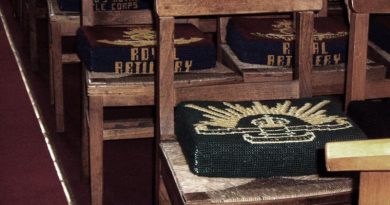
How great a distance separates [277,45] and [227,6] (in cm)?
51

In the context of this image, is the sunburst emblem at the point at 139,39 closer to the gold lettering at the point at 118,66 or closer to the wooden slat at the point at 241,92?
the gold lettering at the point at 118,66

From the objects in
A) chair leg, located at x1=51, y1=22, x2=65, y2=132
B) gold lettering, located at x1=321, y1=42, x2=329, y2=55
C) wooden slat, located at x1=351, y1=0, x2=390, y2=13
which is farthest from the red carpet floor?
wooden slat, located at x1=351, y1=0, x2=390, y2=13

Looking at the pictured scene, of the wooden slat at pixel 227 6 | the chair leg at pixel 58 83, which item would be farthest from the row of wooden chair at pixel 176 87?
the chair leg at pixel 58 83

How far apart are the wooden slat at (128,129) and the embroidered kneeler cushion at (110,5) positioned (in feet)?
2.07

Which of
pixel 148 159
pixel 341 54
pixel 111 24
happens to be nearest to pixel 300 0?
pixel 341 54

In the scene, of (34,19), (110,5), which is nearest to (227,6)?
(110,5)

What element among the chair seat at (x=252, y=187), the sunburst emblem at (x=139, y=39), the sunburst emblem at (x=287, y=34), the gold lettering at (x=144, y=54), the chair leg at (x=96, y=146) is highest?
the sunburst emblem at (x=287, y=34)

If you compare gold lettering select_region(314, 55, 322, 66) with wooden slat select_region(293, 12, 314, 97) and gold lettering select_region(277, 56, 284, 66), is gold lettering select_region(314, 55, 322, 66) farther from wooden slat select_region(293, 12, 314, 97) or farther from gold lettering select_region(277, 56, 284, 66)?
wooden slat select_region(293, 12, 314, 97)

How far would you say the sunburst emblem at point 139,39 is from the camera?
2.37 metres

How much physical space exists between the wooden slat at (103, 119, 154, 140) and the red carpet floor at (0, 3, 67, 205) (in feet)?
1.02

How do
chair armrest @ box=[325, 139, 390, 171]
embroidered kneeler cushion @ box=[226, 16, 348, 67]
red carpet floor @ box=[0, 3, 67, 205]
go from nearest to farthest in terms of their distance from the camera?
chair armrest @ box=[325, 139, 390, 171] → embroidered kneeler cushion @ box=[226, 16, 348, 67] → red carpet floor @ box=[0, 3, 67, 205]

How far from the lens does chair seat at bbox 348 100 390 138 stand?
71.2 inches

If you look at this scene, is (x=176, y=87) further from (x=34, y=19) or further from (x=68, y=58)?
(x=34, y=19)

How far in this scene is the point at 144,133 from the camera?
2.48 metres
